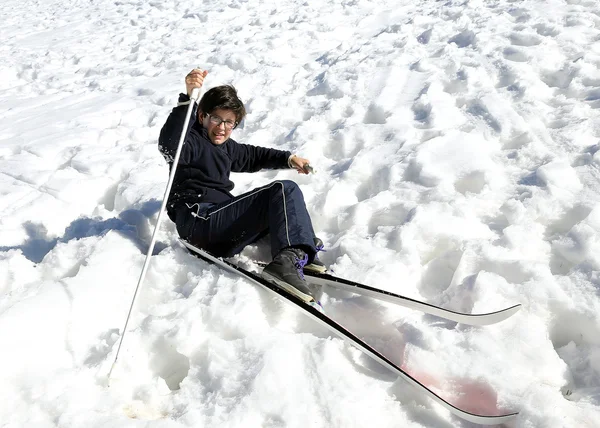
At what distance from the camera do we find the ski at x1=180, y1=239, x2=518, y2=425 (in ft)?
6.59

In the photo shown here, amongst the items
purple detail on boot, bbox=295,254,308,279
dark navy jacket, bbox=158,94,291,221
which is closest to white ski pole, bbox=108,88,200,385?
dark navy jacket, bbox=158,94,291,221

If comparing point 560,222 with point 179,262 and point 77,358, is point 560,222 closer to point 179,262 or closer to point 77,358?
point 179,262

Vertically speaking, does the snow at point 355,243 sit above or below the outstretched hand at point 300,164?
below

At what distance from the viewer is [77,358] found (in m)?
2.44

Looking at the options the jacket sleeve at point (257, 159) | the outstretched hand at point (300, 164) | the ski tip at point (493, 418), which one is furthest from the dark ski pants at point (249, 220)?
the ski tip at point (493, 418)

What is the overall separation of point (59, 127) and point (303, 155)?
10.8 feet

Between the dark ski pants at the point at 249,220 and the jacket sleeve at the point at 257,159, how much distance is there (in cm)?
53

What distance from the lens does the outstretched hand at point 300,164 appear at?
11.7ft

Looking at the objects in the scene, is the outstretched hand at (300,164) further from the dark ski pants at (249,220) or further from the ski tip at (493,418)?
the ski tip at (493,418)

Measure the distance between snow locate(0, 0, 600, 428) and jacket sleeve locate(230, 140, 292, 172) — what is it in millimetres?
362

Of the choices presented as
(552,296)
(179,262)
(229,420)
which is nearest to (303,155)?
(179,262)

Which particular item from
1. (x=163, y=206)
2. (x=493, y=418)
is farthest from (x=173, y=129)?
(x=493, y=418)

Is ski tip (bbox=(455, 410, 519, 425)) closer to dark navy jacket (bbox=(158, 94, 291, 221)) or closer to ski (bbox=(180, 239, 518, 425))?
ski (bbox=(180, 239, 518, 425))

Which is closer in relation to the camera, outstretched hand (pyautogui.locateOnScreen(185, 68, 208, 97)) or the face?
outstretched hand (pyautogui.locateOnScreen(185, 68, 208, 97))
